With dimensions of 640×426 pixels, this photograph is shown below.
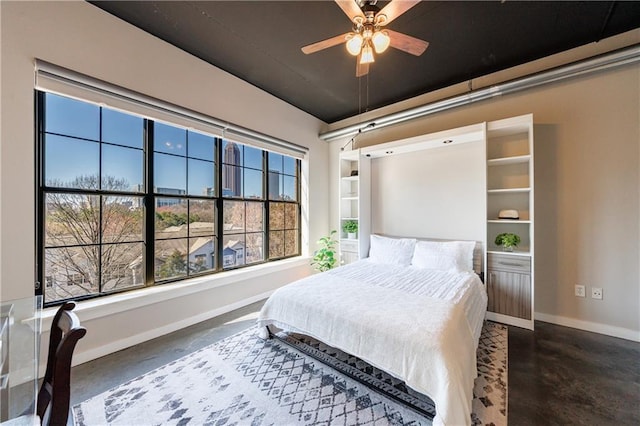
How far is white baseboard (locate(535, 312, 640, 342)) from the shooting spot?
2480mm

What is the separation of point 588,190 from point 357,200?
2.86 m

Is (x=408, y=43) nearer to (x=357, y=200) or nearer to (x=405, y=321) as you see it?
(x=405, y=321)

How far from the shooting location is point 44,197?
2098 millimetres

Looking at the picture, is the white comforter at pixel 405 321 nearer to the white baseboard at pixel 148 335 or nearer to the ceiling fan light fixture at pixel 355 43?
the white baseboard at pixel 148 335

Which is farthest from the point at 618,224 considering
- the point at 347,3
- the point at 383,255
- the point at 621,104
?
the point at 347,3

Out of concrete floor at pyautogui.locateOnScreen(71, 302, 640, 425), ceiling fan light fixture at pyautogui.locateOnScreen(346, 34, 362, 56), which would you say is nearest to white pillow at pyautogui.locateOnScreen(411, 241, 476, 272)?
concrete floor at pyautogui.locateOnScreen(71, 302, 640, 425)

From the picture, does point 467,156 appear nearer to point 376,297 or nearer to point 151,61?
point 376,297

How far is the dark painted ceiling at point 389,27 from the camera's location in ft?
7.16

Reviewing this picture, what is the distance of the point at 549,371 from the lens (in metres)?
2.03

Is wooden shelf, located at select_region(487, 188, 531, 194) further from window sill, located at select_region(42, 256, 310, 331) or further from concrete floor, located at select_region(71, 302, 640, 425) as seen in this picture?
window sill, located at select_region(42, 256, 310, 331)

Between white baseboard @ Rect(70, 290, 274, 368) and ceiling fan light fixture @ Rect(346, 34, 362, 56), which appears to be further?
white baseboard @ Rect(70, 290, 274, 368)

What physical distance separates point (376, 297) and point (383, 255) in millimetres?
1530

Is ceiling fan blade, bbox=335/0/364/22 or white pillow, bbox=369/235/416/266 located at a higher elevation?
ceiling fan blade, bbox=335/0/364/22

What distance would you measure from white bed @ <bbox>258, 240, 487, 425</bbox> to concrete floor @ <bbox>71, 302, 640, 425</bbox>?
437 millimetres
